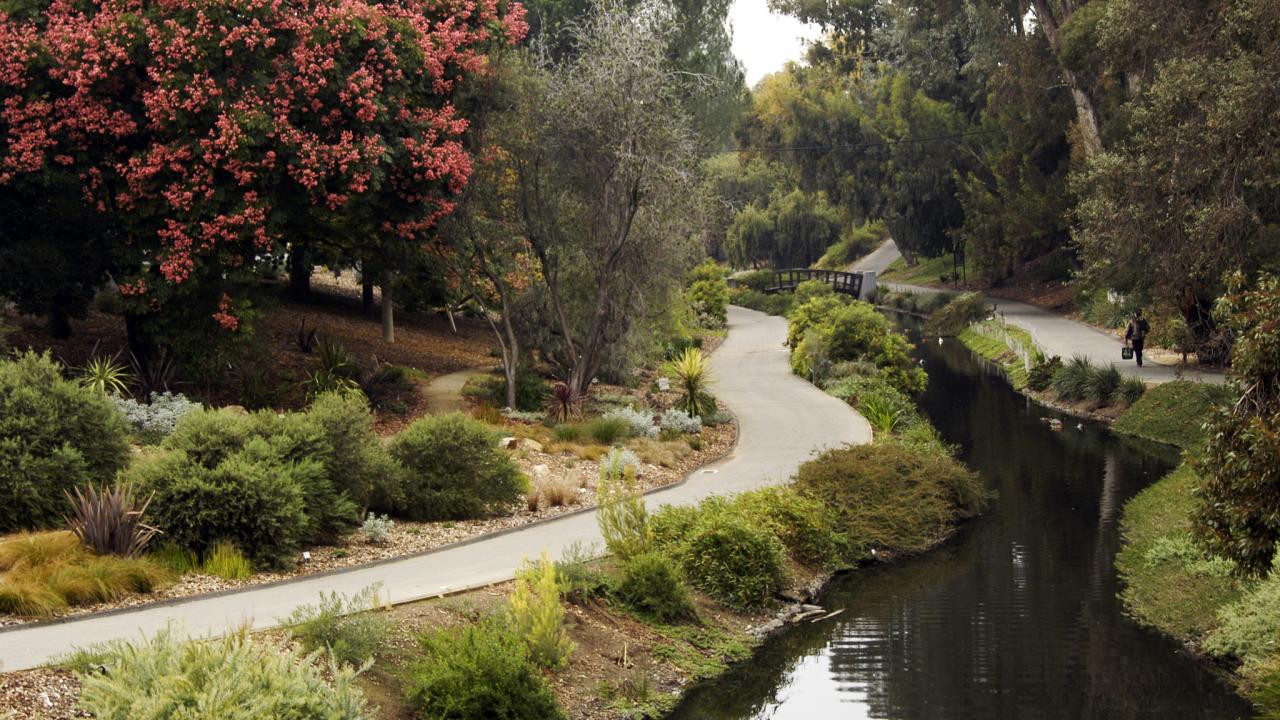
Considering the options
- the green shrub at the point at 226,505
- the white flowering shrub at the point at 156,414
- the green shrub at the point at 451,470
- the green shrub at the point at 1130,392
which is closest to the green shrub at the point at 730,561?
the green shrub at the point at 451,470

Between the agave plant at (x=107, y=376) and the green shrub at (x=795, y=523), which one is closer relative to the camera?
the green shrub at (x=795, y=523)

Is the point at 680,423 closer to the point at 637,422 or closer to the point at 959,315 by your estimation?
the point at 637,422

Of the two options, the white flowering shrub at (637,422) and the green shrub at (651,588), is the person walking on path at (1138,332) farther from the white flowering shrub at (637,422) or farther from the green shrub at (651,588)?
the green shrub at (651,588)

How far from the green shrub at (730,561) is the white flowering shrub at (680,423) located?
28.4 ft

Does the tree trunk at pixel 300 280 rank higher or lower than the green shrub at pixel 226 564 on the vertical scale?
higher

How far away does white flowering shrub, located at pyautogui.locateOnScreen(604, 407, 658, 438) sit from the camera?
24587 millimetres

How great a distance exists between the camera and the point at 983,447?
2873cm

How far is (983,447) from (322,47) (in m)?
15.6

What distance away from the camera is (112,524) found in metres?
13.7

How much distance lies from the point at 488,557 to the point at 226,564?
3050 millimetres

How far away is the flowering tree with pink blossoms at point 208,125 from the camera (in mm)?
23062

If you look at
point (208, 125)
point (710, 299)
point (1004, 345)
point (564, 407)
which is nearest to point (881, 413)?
point (564, 407)

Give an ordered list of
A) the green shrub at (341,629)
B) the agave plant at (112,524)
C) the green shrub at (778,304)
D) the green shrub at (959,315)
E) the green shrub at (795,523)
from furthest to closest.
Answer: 1. the green shrub at (778,304)
2. the green shrub at (959,315)
3. the green shrub at (795,523)
4. the agave plant at (112,524)
5. the green shrub at (341,629)

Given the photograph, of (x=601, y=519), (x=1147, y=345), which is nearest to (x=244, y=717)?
(x=601, y=519)
